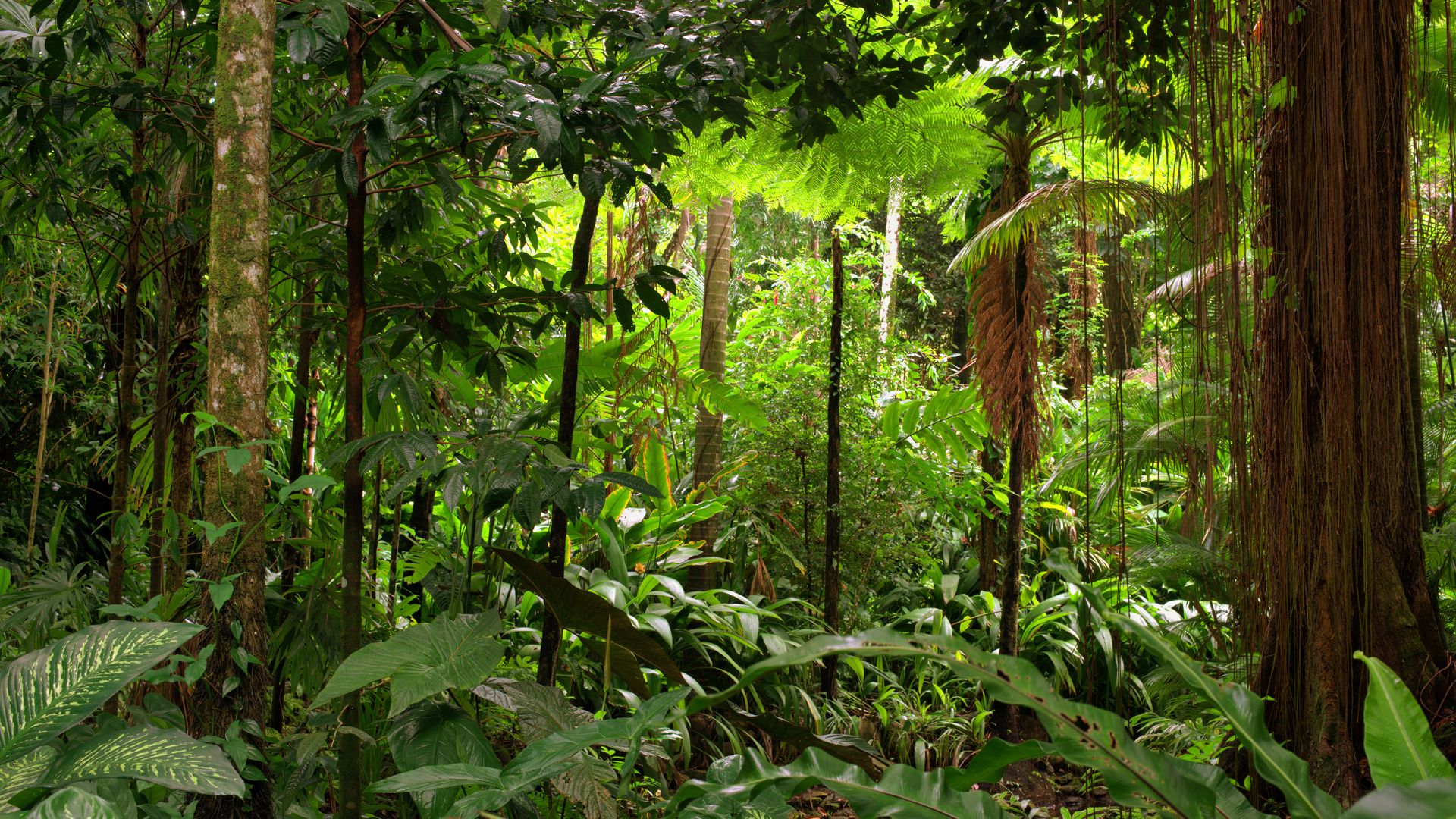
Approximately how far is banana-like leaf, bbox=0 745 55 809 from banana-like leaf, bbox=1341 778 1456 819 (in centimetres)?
146

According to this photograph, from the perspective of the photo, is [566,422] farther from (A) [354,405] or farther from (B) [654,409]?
(B) [654,409]

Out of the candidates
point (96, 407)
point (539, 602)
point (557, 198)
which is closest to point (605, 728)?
point (539, 602)

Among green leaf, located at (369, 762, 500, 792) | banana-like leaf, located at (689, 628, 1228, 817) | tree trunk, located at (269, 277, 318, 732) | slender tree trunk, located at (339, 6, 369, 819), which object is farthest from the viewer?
tree trunk, located at (269, 277, 318, 732)

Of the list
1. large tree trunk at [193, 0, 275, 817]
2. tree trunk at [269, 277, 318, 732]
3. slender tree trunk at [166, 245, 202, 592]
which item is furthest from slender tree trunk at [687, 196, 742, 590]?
large tree trunk at [193, 0, 275, 817]

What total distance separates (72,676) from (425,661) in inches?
21.9

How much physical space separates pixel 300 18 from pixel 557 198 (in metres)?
3.21

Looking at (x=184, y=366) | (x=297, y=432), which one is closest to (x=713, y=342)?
(x=297, y=432)

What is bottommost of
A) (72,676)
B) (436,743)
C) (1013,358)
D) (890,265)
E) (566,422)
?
(436,743)

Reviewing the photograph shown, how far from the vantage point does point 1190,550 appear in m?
2.87

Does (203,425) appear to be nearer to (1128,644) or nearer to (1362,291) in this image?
(1362,291)

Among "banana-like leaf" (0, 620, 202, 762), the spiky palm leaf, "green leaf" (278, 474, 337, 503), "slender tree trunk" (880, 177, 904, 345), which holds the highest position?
"slender tree trunk" (880, 177, 904, 345)

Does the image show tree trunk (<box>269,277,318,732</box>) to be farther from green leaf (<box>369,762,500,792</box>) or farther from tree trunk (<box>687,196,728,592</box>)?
tree trunk (<box>687,196,728,592</box>)

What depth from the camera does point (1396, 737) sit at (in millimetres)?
1068

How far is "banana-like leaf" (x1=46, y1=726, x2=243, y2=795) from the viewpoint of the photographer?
47.3 inches
